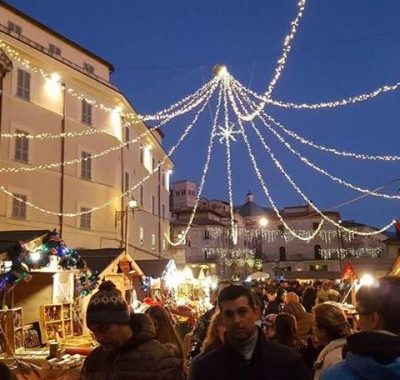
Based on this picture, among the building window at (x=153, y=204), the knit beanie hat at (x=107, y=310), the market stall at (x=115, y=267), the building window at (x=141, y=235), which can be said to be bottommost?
the knit beanie hat at (x=107, y=310)

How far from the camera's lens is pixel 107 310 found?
3.09 m

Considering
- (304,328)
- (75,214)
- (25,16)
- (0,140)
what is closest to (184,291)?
(75,214)

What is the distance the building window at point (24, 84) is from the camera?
72.8 feet

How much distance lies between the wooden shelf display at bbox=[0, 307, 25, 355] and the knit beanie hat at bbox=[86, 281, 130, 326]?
21.4 ft

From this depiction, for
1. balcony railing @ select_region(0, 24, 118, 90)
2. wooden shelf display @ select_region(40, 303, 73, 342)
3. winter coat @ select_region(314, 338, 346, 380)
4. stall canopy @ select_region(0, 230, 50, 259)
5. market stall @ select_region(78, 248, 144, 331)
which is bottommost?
wooden shelf display @ select_region(40, 303, 73, 342)

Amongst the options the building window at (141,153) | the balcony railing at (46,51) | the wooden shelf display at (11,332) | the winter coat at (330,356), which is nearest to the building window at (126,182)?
the building window at (141,153)

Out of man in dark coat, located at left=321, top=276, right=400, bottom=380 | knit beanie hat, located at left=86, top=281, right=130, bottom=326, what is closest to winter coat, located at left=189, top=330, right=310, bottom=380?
knit beanie hat, located at left=86, top=281, right=130, bottom=326

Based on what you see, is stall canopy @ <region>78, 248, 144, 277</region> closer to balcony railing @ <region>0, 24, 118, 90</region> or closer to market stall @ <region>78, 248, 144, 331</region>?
market stall @ <region>78, 248, 144, 331</region>

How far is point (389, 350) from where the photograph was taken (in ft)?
6.48

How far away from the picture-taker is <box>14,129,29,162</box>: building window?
21.9 m

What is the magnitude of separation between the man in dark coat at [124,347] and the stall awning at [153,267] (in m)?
16.6

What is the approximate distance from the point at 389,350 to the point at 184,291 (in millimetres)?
22612

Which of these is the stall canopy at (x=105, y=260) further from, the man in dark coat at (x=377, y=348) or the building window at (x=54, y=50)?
the man in dark coat at (x=377, y=348)

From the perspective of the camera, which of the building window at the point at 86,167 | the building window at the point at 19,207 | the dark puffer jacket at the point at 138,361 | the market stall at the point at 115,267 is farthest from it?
the building window at the point at 86,167
